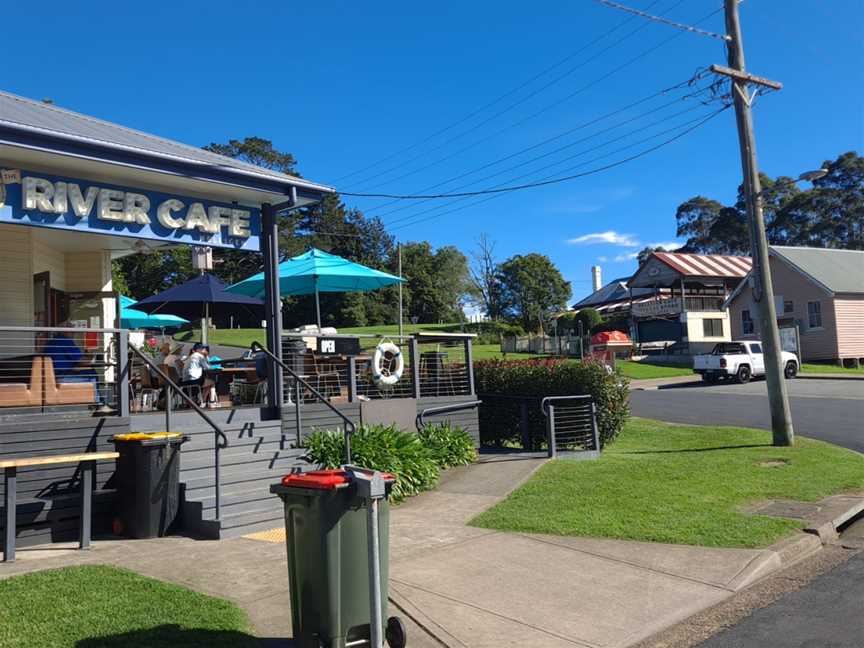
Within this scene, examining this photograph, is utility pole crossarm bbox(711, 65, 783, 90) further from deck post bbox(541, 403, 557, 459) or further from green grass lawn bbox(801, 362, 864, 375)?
green grass lawn bbox(801, 362, 864, 375)

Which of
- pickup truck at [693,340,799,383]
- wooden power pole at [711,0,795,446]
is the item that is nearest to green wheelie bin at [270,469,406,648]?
wooden power pole at [711,0,795,446]

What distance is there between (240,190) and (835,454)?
10.5 meters

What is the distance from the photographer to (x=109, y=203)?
32.8 ft

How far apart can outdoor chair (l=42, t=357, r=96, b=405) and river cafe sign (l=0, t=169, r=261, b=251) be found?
1856 millimetres

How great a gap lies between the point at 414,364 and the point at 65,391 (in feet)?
18.6

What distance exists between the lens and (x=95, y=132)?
10391 mm

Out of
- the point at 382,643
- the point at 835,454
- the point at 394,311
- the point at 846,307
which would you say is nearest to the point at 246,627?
the point at 382,643

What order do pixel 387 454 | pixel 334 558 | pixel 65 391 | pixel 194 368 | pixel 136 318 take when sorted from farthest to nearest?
pixel 136 318, pixel 194 368, pixel 387 454, pixel 65 391, pixel 334 558

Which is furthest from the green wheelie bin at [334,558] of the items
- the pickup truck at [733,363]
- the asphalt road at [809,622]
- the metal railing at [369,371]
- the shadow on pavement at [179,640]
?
the pickup truck at [733,363]

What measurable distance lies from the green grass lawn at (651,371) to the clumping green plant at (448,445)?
2256cm

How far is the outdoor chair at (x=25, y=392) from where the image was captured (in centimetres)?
841

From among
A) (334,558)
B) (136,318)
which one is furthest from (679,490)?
(136,318)

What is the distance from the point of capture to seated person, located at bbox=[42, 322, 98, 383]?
938cm

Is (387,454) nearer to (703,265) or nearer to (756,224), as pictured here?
(756,224)
